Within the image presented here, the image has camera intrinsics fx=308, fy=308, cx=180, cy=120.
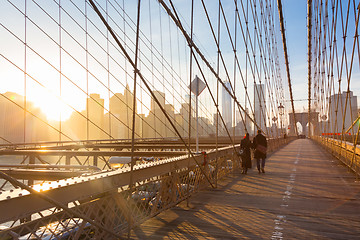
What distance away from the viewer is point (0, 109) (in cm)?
1383

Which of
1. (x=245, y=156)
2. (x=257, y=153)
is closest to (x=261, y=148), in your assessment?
(x=257, y=153)

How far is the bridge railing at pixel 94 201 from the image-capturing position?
2350 mm

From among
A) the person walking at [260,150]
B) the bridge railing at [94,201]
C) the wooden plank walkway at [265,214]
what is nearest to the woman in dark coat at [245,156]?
the person walking at [260,150]

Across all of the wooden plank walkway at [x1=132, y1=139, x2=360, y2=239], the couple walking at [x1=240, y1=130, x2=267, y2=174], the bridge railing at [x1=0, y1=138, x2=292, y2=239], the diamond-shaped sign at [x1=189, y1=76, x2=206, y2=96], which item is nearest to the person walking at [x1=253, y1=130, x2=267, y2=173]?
the couple walking at [x1=240, y1=130, x2=267, y2=174]

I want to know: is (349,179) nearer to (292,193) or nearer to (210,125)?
(292,193)

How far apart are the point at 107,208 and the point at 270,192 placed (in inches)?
180

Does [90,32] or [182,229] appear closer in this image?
[182,229]

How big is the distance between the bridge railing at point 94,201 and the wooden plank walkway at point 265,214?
0.27 metres

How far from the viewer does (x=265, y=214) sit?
195 inches

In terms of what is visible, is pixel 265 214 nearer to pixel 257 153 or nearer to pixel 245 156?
pixel 245 156

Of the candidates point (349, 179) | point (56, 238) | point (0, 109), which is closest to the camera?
point (56, 238)

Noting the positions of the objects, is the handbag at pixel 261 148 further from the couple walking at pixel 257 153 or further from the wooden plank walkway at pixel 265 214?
the wooden plank walkway at pixel 265 214

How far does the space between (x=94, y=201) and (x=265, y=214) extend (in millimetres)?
2980

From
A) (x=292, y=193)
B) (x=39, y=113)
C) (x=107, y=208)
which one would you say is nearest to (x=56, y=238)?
(x=107, y=208)
